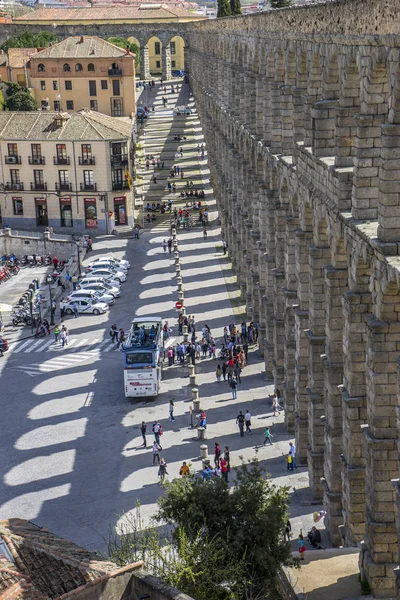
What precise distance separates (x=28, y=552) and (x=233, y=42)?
2290 inches

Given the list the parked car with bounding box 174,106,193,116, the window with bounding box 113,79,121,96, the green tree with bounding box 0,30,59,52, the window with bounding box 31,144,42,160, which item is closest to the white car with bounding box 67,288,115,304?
the window with bounding box 31,144,42,160

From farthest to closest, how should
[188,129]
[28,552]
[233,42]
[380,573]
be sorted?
[188,129] < [233,42] < [380,573] < [28,552]

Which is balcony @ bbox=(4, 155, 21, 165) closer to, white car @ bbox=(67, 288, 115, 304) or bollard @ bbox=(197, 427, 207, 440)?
white car @ bbox=(67, 288, 115, 304)

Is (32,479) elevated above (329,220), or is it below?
below

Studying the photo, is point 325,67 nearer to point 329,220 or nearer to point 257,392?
point 329,220

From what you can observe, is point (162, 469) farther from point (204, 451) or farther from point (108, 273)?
point (108, 273)

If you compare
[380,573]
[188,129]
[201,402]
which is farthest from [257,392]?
[188,129]

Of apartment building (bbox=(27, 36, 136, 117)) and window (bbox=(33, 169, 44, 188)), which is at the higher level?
apartment building (bbox=(27, 36, 136, 117))

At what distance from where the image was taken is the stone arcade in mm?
31297

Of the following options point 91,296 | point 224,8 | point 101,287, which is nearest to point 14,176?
point 101,287

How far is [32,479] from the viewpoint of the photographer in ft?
156

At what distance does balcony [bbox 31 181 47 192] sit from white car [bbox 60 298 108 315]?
2533cm

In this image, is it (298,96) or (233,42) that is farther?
(233,42)

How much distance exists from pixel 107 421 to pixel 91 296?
22.2 m
